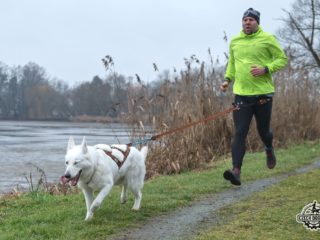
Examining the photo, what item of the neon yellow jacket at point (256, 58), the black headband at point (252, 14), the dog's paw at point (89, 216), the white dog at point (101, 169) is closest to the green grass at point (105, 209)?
the dog's paw at point (89, 216)

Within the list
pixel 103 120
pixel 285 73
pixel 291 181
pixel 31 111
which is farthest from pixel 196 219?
pixel 31 111

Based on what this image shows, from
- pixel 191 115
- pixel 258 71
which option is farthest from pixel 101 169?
pixel 191 115

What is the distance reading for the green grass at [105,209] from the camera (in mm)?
4910

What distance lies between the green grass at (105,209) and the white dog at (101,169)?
0.76 feet

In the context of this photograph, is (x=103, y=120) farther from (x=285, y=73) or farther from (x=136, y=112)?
(x=285, y=73)

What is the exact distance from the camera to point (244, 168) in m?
9.03

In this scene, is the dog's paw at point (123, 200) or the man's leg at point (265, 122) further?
the man's leg at point (265, 122)

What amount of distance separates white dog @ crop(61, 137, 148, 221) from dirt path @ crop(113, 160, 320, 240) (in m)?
0.51

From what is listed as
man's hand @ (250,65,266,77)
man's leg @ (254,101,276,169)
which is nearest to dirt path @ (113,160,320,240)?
man's leg @ (254,101,276,169)

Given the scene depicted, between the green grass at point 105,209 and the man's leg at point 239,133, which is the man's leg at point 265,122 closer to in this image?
the man's leg at point 239,133

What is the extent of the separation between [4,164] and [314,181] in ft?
32.6

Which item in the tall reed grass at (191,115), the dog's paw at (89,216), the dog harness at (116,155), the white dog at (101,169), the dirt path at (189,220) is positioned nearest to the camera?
the dirt path at (189,220)

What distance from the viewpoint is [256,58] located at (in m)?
6.37

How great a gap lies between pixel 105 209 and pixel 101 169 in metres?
0.77
